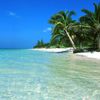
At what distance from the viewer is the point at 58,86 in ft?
25.7

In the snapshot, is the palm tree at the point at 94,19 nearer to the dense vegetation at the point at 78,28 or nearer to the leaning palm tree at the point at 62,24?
the dense vegetation at the point at 78,28

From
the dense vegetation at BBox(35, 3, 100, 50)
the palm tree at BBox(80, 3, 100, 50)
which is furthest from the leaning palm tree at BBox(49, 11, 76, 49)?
the palm tree at BBox(80, 3, 100, 50)

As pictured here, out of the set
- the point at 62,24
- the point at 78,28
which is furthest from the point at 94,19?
the point at 62,24

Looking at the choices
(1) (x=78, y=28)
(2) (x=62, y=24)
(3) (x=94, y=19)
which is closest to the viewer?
(3) (x=94, y=19)

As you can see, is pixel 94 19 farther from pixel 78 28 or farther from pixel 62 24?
pixel 62 24

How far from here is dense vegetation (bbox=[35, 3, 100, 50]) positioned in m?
31.5

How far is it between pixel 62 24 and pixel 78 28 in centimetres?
444

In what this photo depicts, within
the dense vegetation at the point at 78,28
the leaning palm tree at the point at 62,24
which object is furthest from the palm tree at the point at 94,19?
the leaning palm tree at the point at 62,24

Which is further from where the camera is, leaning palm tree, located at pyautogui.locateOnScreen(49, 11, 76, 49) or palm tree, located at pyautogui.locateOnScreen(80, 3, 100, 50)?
leaning palm tree, located at pyautogui.locateOnScreen(49, 11, 76, 49)

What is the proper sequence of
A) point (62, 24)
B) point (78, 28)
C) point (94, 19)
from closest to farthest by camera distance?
point (94, 19), point (78, 28), point (62, 24)

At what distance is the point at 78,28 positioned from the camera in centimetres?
3459

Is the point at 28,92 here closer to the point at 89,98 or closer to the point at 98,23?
the point at 89,98

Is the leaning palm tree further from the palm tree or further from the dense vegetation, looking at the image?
the palm tree

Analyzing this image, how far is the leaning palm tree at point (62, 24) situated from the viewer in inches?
1516
